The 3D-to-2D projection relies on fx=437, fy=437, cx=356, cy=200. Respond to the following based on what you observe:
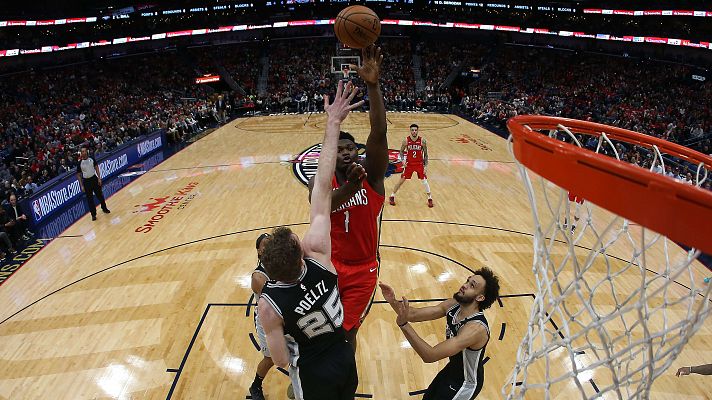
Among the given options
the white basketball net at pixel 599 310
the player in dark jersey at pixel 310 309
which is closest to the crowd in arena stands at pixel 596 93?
the white basketball net at pixel 599 310

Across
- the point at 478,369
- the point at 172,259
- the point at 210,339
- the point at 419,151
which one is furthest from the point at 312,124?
the point at 478,369

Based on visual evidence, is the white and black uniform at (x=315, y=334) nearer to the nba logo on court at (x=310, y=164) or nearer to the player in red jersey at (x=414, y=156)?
the player in red jersey at (x=414, y=156)

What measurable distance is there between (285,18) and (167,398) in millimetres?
31430

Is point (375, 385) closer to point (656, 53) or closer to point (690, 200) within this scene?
point (690, 200)

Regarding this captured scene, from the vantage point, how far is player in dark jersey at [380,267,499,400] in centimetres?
289

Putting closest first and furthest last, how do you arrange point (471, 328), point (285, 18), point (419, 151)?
point (471, 328) → point (419, 151) → point (285, 18)

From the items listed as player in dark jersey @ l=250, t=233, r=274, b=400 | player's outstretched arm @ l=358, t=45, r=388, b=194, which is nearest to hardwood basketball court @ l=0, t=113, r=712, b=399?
player in dark jersey @ l=250, t=233, r=274, b=400

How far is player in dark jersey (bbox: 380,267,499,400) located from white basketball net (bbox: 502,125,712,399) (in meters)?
0.28

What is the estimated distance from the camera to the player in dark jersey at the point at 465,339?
289 cm

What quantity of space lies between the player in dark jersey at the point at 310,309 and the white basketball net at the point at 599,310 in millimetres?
1132

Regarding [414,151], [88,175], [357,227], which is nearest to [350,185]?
[357,227]

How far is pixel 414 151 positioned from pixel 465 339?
22.0 ft

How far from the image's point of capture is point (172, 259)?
7.29 meters

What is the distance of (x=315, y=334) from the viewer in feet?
7.70
